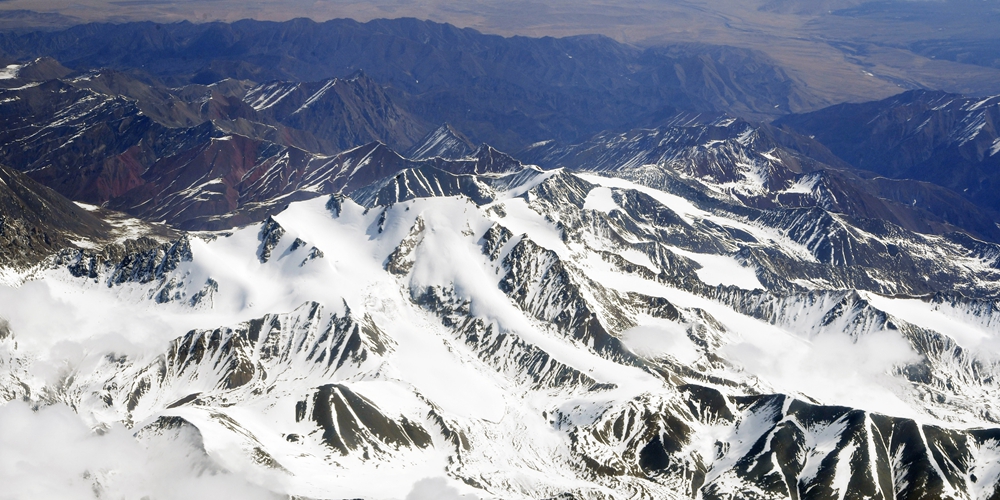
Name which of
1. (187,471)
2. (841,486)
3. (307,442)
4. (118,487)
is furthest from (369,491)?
(841,486)

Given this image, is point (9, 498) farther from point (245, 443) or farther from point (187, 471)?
point (245, 443)

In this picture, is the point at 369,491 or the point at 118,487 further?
the point at 369,491

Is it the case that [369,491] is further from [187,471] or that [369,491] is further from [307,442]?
[187,471]

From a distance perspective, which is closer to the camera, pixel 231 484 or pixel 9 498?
pixel 9 498

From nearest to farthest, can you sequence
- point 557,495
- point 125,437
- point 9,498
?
1. point 9,498
2. point 125,437
3. point 557,495

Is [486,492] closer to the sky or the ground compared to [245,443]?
closer to the ground

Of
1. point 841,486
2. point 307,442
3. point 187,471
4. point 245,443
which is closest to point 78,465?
point 187,471

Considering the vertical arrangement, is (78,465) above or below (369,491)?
above

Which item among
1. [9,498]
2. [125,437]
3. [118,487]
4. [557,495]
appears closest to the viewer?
[9,498]

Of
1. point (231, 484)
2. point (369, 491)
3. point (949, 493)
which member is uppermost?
point (231, 484)
